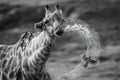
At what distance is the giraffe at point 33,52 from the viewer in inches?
181

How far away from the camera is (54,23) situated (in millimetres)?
4535

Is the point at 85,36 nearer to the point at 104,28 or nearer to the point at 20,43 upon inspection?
the point at 20,43

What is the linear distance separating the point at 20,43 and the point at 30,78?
418 millimetres

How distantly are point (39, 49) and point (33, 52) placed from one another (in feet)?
0.47

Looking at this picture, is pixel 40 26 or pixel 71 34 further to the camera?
pixel 71 34

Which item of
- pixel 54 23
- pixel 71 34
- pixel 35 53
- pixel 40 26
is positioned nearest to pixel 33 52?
pixel 35 53

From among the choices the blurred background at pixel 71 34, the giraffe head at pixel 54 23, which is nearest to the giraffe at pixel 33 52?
the giraffe head at pixel 54 23

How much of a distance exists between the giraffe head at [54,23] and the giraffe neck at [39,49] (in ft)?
0.23

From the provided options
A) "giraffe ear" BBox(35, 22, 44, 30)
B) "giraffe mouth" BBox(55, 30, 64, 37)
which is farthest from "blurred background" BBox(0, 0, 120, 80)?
"giraffe mouth" BBox(55, 30, 64, 37)

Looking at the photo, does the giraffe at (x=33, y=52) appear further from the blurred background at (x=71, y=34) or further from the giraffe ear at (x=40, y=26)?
the blurred background at (x=71, y=34)

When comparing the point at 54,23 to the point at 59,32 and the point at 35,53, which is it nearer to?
the point at 59,32

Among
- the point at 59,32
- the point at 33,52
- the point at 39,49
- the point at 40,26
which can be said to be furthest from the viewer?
the point at 33,52

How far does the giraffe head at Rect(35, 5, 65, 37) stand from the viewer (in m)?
4.49

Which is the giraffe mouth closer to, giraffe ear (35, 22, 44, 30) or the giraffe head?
the giraffe head
